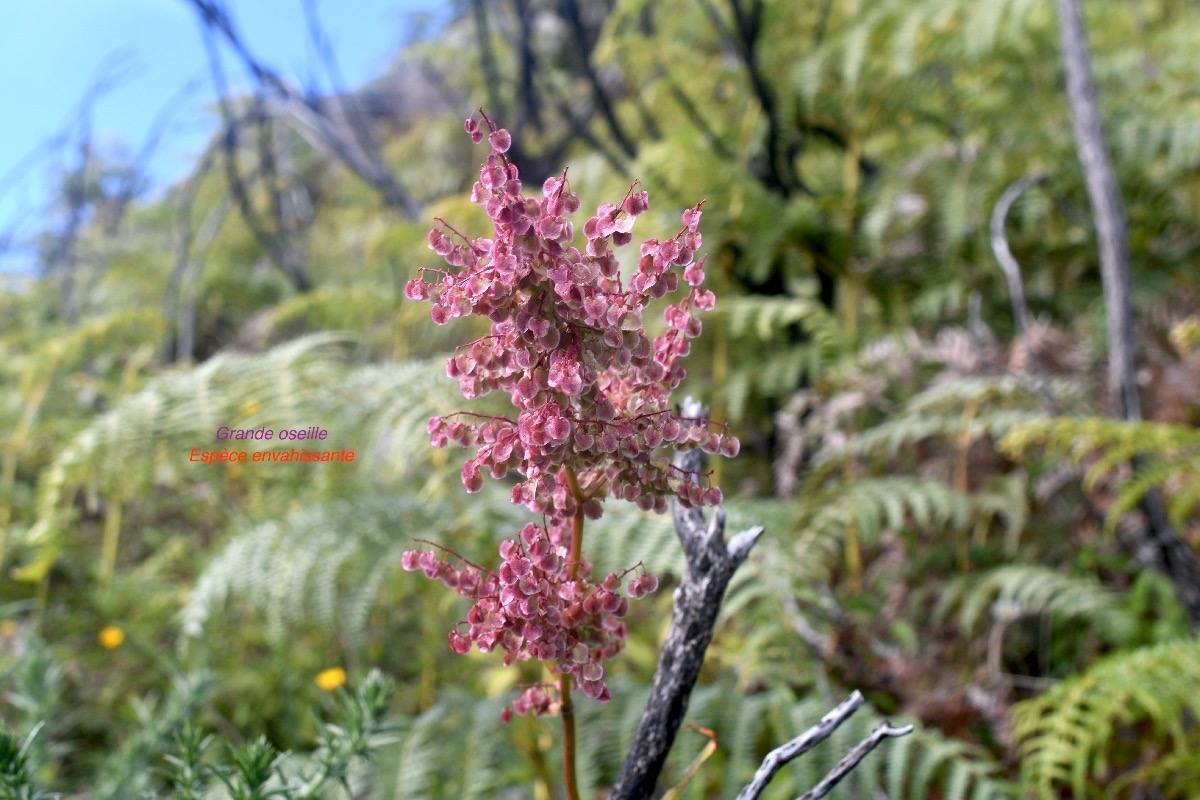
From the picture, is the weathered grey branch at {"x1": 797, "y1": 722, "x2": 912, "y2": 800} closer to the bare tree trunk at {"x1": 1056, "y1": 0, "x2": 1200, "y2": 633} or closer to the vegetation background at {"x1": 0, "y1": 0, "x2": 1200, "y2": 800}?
the vegetation background at {"x1": 0, "y1": 0, "x2": 1200, "y2": 800}

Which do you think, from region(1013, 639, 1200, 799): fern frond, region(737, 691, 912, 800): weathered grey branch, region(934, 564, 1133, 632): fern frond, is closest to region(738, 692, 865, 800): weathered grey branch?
region(737, 691, 912, 800): weathered grey branch

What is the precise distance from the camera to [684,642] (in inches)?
22.2

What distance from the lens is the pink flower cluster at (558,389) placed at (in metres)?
0.44

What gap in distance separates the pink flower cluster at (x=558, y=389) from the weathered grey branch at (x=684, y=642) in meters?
0.05

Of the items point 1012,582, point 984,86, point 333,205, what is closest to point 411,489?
point 1012,582

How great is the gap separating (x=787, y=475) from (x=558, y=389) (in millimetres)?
1507

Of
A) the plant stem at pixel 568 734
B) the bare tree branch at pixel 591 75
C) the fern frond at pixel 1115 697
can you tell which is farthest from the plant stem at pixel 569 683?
the bare tree branch at pixel 591 75

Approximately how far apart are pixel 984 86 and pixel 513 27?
6.48 feet

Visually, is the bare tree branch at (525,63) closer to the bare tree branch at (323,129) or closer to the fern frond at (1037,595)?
the bare tree branch at (323,129)

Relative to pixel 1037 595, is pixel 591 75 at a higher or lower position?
higher

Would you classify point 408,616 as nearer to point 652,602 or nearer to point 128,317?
point 652,602

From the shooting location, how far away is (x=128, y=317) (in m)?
2.48

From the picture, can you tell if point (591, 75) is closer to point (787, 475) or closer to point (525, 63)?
point (525, 63)

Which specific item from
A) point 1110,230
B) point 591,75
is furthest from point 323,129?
point 1110,230
